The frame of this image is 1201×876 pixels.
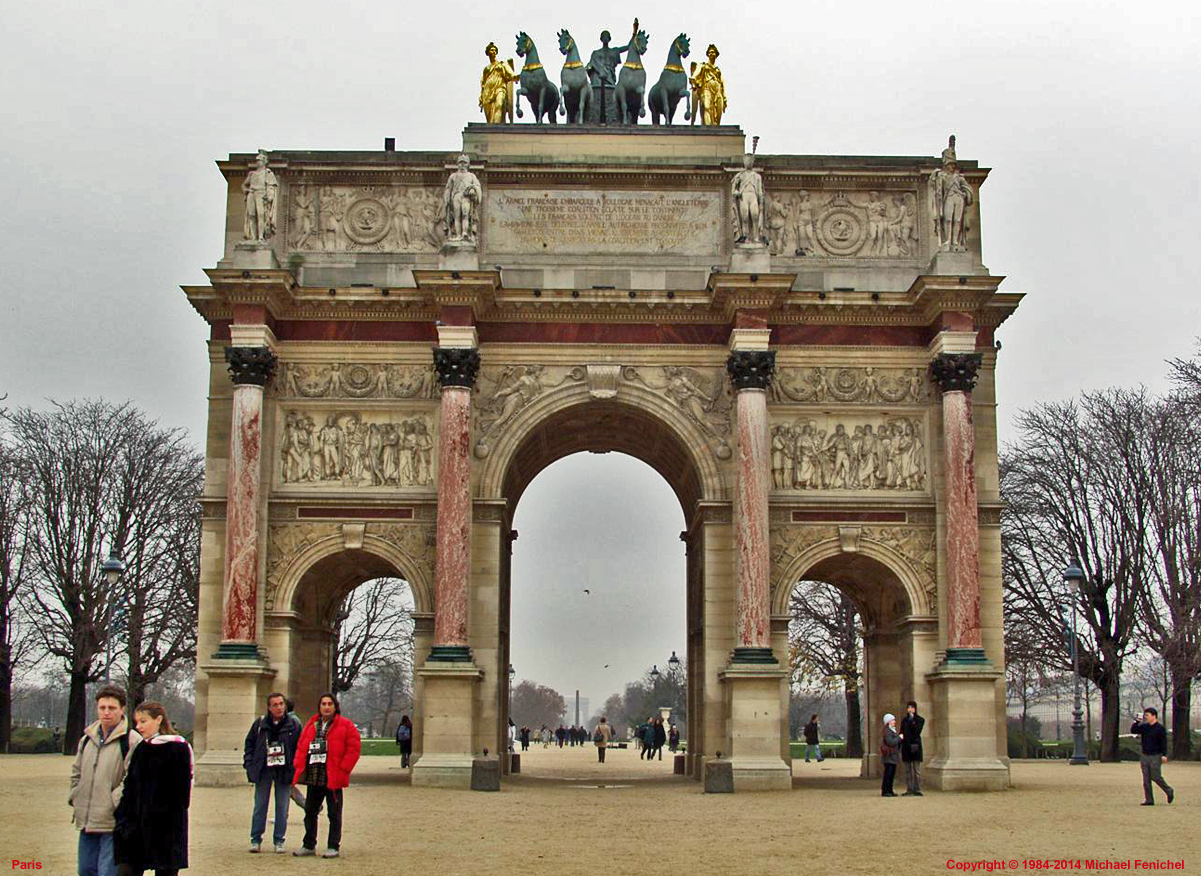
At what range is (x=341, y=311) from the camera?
30391mm

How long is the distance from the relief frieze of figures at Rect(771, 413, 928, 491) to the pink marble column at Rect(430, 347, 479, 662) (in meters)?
6.05

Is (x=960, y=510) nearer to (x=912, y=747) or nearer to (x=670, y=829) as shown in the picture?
(x=912, y=747)

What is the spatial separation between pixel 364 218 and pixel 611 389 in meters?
6.18

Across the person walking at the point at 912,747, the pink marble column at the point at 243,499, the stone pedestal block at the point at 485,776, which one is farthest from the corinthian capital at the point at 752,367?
the pink marble column at the point at 243,499

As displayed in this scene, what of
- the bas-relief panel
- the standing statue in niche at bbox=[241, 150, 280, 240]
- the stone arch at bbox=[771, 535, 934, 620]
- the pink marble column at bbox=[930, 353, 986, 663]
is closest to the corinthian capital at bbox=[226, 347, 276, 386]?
the bas-relief panel

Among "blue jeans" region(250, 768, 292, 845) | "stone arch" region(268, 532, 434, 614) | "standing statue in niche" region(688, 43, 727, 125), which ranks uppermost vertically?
"standing statue in niche" region(688, 43, 727, 125)

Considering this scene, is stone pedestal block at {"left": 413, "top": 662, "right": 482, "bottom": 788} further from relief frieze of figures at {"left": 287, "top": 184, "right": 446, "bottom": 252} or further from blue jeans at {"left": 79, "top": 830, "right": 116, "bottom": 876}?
blue jeans at {"left": 79, "top": 830, "right": 116, "bottom": 876}

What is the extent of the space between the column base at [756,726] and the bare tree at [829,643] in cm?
2271

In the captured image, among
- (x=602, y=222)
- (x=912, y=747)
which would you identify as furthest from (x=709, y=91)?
(x=912, y=747)

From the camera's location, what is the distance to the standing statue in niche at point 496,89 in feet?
107

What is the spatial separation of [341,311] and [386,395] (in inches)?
74.2

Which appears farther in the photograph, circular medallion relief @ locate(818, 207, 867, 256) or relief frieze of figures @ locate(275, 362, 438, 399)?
circular medallion relief @ locate(818, 207, 867, 256)

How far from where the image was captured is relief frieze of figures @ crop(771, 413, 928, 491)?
30250mm

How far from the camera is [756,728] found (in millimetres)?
28016
